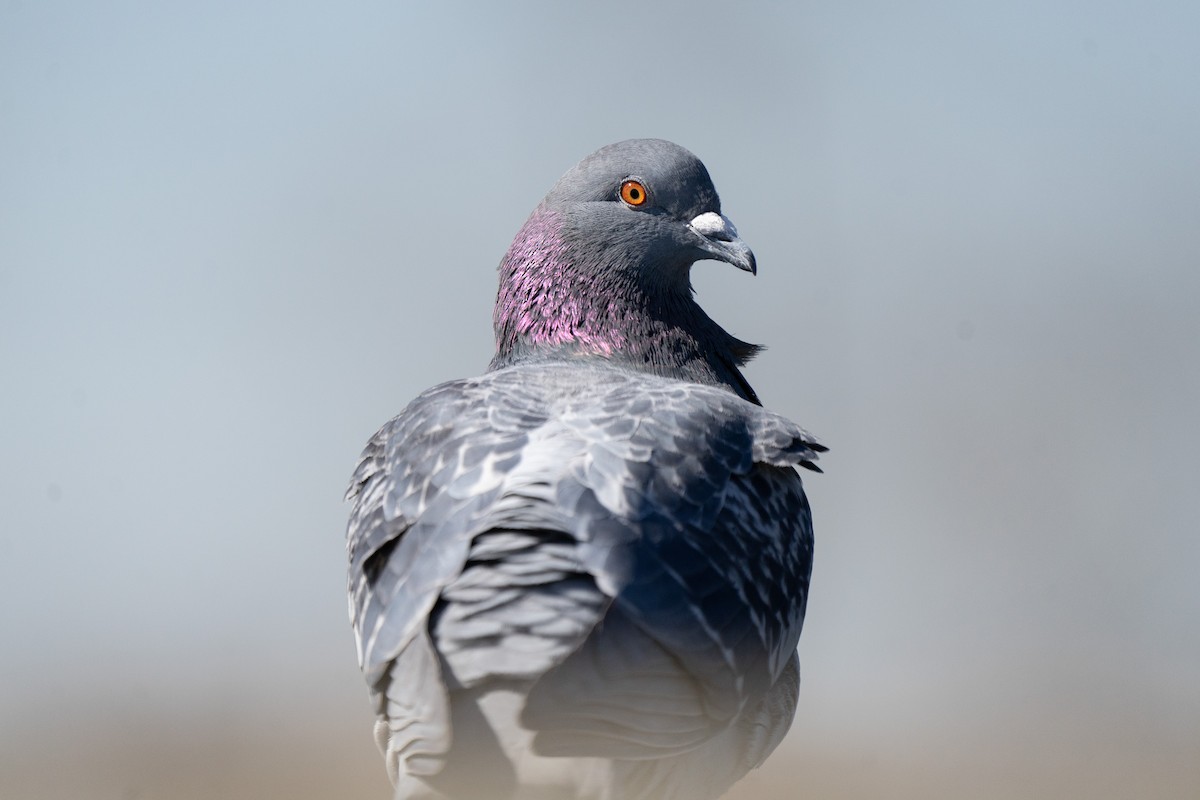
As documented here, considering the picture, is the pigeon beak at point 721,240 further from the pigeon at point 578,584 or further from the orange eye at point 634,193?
the pigeon at point 578,584

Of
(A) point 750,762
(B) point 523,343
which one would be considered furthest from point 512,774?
(B) point 523,343

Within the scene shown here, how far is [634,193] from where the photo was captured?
4.62 meters

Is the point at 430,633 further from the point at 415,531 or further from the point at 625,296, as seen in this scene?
the point at 625,296

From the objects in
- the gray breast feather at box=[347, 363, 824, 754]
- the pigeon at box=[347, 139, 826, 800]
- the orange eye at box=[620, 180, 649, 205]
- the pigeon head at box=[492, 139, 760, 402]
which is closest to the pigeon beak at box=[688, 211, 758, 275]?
the pigeon head at box=[492, 139, 760, 402]

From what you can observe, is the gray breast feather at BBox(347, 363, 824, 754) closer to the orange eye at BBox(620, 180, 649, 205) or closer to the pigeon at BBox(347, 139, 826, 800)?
the pigeon at BBox(347, 139, 826, 800)

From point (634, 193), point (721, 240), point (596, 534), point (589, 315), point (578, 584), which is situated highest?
point (634, 193)

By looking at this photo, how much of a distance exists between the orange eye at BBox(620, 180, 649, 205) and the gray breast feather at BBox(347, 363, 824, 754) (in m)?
1.00

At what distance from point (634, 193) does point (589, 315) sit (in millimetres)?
545

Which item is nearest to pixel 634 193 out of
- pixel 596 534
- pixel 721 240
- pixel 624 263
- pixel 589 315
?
pixel 624 263

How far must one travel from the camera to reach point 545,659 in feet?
9.32

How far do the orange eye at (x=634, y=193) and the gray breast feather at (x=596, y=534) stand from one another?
997 mm

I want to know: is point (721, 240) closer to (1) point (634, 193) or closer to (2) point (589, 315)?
(1) point (634, 193)

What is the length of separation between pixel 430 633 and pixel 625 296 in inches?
78.3

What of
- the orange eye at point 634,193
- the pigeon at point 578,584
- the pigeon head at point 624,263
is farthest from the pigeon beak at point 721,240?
the pigeon at point 578,584
